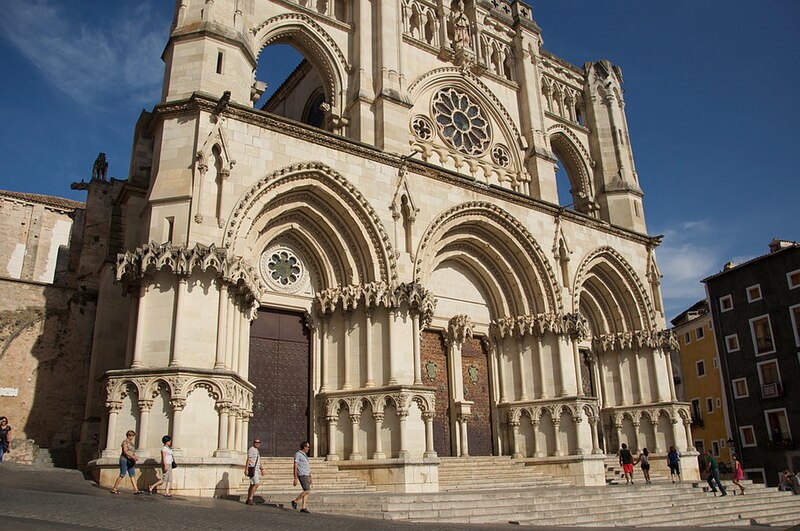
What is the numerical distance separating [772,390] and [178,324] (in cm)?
2932

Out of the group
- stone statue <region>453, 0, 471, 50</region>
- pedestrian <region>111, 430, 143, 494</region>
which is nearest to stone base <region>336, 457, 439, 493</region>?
pedestrian <region>111, 430, 143, 494</region>

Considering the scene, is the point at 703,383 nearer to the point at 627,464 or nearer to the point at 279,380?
the point at 627,464

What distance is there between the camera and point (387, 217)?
16531 millimetres

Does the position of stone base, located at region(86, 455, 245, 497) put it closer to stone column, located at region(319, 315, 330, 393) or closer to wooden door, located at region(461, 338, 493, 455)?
stone column, located at region(319, 315, 330, 393)

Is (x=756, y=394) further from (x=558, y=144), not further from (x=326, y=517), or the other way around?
(x=326, y=517)

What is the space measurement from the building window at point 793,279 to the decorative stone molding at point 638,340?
12744 mm

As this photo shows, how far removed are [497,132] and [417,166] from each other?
5800 millimetres

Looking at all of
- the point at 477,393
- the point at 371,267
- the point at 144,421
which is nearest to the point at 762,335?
the point at 477,393

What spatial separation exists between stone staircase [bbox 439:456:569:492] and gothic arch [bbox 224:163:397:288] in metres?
4.95

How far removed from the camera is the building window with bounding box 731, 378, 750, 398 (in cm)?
3300

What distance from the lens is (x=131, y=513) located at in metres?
8.05

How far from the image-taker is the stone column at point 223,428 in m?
12.2

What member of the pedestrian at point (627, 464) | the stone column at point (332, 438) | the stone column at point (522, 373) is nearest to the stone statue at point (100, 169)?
the stone column at point (332, 438)

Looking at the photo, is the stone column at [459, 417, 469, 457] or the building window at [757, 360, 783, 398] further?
the building window at [757, 360, 783, 398]
